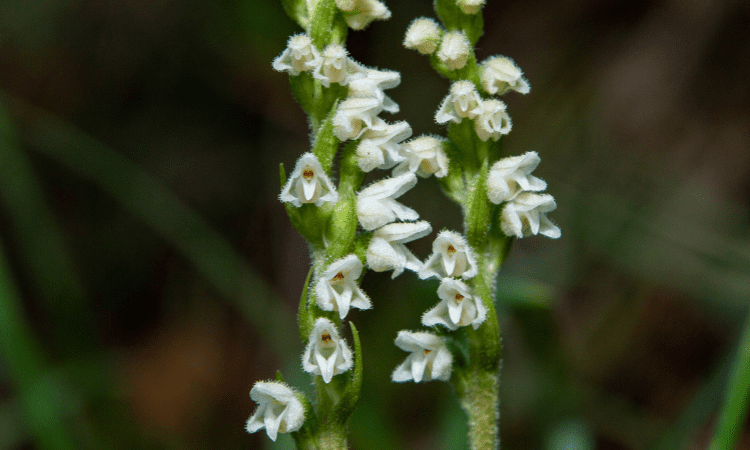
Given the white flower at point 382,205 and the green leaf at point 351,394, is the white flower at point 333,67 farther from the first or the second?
the green leaf at point 351,394

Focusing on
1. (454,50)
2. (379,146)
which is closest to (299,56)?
(379,146)

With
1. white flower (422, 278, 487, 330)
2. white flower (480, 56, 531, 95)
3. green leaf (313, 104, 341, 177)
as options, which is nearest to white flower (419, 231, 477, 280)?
white flower (422, 278, 487, 330)

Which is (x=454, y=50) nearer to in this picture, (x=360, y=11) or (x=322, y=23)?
(x=360, y=11)

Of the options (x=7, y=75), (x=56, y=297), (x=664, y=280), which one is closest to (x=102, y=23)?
(x=7, y=75)

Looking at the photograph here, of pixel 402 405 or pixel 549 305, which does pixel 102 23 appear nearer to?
pixel 402 405

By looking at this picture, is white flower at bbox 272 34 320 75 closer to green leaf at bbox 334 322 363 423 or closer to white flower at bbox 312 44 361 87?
white flower at bbox 312 44 361 87
